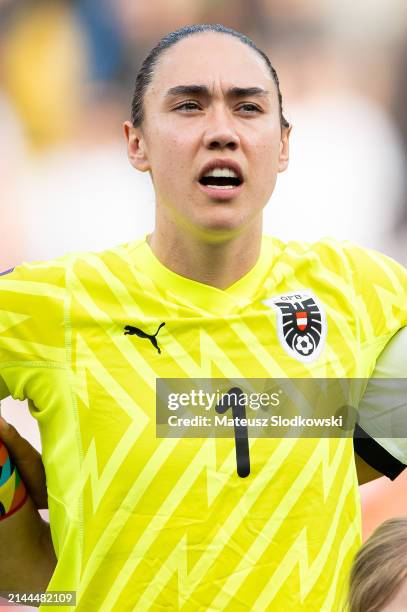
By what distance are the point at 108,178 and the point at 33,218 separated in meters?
0.32

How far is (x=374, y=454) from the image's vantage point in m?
1.85

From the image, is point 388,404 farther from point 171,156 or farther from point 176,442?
point 171,156

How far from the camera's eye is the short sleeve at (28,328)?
168 cm

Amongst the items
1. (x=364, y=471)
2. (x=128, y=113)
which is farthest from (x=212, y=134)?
(x=128, y=113)

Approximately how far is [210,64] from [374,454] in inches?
29.4

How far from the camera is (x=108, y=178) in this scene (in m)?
3.79

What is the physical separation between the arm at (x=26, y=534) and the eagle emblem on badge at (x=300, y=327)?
484 millimetres

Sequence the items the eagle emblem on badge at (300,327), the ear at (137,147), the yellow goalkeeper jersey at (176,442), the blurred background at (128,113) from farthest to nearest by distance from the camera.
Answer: the blurred background at (128,113) < the ear at (137,147) < the eagle emblem on badge at (300,327) < the yellow goalkeeper jersey at (176,442)

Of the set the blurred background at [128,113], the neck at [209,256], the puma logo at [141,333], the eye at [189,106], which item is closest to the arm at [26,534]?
the puma logo at [141,333]

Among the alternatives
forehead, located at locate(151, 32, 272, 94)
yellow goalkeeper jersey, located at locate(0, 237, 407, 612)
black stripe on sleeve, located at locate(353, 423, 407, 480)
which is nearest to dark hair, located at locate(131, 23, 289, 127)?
forehead, located at locate(151, 32, 272, 94)

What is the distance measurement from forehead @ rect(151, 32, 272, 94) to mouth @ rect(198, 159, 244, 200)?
15cm

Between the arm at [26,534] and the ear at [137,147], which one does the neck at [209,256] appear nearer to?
the ear at [137,147]

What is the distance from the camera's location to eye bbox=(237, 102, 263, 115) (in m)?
1.73

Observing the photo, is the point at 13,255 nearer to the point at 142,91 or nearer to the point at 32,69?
the point at 32,69
